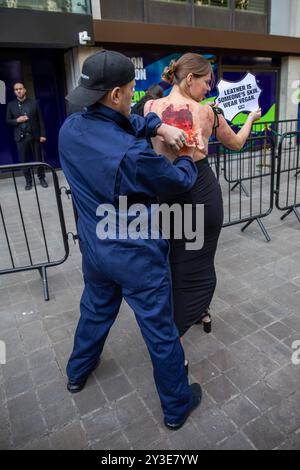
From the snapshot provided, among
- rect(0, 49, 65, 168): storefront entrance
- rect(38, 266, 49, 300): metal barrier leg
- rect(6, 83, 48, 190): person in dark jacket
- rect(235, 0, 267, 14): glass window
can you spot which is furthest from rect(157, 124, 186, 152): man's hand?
rect(235, 0, 267, 14): glass window

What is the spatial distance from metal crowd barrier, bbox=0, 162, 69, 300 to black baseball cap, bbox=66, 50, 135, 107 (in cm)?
199

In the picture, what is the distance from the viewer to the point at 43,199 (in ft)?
24.4

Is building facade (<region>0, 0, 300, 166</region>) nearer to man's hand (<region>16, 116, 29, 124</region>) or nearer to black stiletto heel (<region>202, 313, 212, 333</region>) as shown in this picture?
man's hand (<region>16, 116, 29, 124</region>)

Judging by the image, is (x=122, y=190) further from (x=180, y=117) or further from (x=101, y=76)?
(x=180, y=117)

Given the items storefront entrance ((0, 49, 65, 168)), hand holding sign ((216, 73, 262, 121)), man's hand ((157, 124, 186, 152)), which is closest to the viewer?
man's hand ((157, 124, 186, 152))

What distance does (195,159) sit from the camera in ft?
7.42

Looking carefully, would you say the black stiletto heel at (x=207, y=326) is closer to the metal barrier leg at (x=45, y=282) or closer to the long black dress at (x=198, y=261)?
the long black dress at (x=198, y=261)

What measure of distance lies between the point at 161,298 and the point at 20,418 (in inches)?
48.6

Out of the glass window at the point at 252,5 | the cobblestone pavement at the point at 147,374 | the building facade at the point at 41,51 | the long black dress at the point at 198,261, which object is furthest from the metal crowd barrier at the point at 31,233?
the glass window at the point at 252,5

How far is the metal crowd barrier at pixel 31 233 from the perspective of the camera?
3764mm

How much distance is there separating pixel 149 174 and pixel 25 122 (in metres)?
7.01

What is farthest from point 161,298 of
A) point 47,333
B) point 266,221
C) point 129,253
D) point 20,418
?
point 266,221

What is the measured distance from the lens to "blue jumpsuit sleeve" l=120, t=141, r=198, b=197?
160 centimetres
